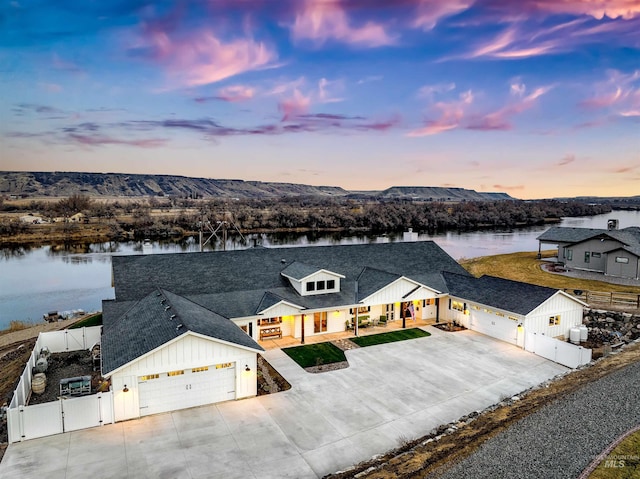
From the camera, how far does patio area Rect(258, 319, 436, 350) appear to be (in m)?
20.3

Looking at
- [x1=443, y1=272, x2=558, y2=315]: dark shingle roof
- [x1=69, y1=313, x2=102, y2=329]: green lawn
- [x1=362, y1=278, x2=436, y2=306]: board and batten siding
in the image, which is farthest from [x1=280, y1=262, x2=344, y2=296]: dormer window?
[x1=69, y1=313, x2=102, y2=329]: green lawn

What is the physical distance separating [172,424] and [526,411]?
35.6ft

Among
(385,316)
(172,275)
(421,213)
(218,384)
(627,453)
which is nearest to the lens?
(627,453)

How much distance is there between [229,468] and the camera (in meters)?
10.7

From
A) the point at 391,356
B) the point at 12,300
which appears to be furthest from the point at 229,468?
the point at 12,300

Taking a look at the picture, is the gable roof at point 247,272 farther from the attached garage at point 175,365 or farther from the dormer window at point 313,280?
the attached garage at point 175,365

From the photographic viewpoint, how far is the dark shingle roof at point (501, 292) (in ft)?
65.5

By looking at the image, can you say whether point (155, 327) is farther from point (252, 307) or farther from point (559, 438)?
point (559, 438)

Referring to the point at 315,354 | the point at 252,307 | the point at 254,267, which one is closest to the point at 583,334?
the point at 315,354

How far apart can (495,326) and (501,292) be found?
1786 mm

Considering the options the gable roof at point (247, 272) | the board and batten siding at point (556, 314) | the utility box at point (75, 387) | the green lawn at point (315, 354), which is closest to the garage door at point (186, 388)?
the utility box at point (75, 387)

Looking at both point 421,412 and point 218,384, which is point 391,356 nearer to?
point 421,412

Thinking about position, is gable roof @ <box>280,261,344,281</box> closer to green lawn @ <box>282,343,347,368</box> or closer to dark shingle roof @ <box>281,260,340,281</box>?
dark shingle roof @ <box>281,260,340,281</box>

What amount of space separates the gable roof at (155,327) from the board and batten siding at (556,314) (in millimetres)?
13148
